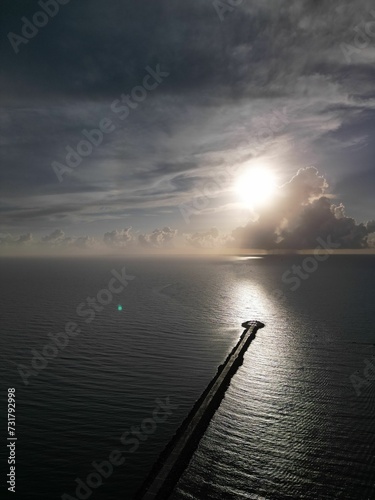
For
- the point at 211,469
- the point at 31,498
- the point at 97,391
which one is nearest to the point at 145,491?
the point at 211,469

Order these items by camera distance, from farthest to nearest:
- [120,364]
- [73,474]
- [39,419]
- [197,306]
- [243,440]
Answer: [197,306]
[120,364]
[39,419]
[243,440]
[73,474]

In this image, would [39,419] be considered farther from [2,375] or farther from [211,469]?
[211,469]

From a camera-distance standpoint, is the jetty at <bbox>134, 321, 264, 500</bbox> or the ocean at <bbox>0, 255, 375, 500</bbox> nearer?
the jetty at <bbox>134, 321, 264, 500</bbox>

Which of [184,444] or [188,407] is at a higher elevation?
[188,407]

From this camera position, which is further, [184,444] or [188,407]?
[188,407]

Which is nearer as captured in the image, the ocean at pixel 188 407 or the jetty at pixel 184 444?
the jetty at pixel 184 444
